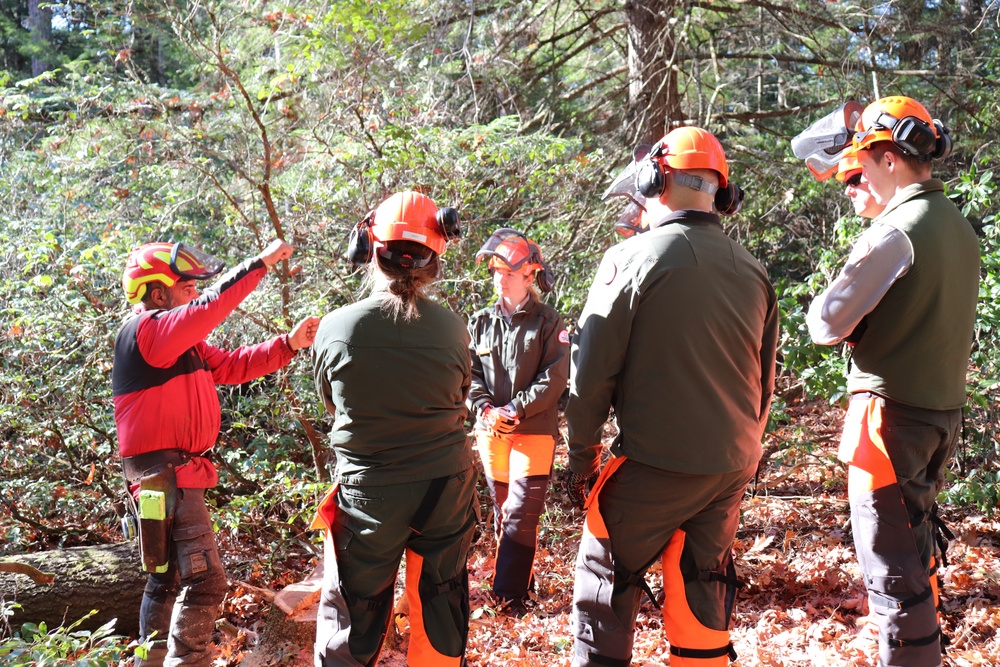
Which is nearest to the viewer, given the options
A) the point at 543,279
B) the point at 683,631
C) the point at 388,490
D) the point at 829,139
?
the point at 683,631

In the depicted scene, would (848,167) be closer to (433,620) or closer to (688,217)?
(688,217)

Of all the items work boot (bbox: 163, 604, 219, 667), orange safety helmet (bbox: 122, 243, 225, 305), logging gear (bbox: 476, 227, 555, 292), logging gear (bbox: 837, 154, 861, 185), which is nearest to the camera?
logging gear (bbox: 837, 154, 861, 185)

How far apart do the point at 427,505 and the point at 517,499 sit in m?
1.85

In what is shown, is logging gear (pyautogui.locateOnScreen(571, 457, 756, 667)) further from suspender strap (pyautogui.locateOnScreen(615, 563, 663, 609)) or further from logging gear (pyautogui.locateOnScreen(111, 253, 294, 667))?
logging gear (pyautogui.locateOnScreen(111, 253, 294, 667))

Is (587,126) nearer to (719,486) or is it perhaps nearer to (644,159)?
(644,159)

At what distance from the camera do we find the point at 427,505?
125 inches

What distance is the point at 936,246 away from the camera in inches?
126

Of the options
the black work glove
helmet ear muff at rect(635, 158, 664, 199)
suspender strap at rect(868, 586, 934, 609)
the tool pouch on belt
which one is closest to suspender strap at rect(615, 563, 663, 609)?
the black work glove

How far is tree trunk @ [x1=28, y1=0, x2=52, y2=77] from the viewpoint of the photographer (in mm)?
12977

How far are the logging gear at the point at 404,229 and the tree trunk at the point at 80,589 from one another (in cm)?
329

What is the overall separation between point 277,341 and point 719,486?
99.4 inches

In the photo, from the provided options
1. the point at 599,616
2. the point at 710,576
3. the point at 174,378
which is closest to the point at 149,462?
the point at 174,378

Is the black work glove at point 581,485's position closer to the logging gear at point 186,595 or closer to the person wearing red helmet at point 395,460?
the person wearing red helmet at point 395,460

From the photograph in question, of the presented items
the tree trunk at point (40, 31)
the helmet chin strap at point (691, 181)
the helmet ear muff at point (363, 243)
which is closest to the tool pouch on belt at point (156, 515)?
the helmet ear muff at point (363, 243)
